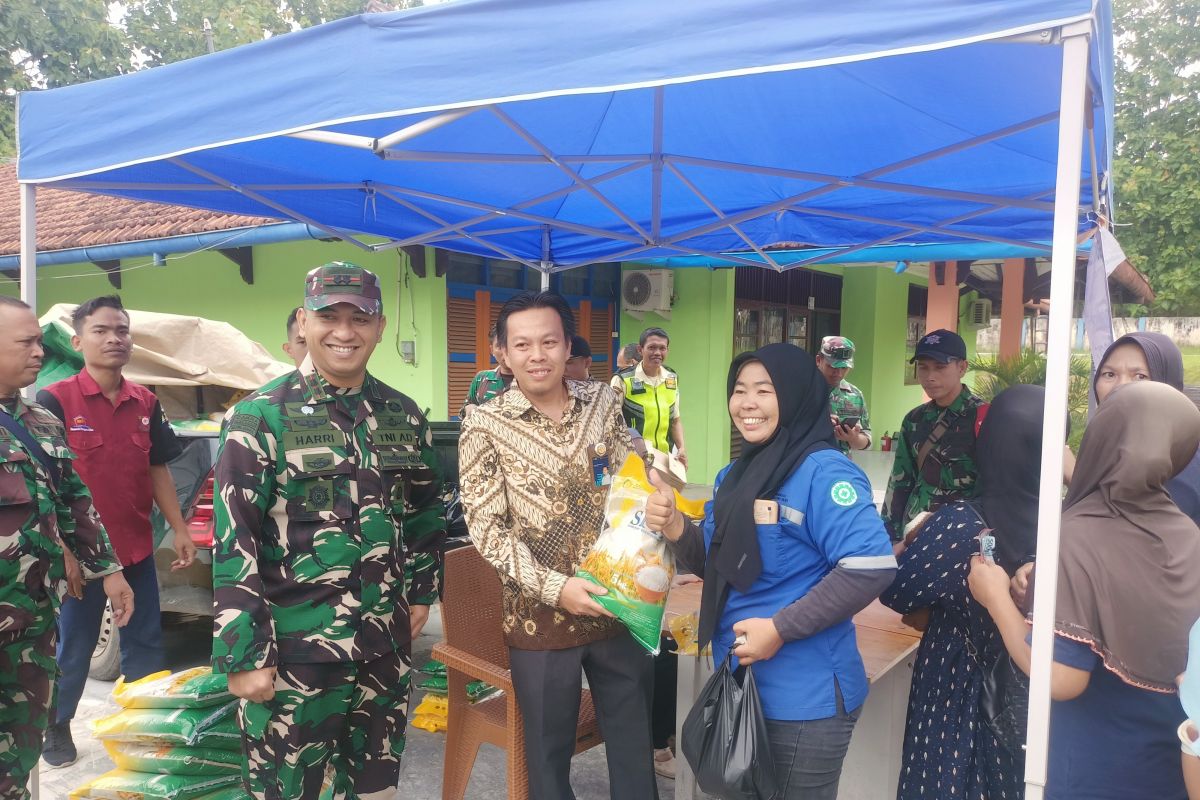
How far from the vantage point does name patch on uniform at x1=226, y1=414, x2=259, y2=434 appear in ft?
6.57

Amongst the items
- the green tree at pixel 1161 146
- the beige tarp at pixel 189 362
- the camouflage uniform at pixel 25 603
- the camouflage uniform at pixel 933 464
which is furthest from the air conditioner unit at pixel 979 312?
the camouflage uniform at pixel 25 603

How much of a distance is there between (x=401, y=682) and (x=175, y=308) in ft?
25.0

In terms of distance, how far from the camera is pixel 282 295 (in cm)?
770

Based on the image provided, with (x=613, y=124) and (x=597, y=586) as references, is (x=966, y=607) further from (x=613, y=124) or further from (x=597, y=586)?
(x=613, y=124)

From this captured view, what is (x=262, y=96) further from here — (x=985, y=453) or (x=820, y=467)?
(x=985, y=453)

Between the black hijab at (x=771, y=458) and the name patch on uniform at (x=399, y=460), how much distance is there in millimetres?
905

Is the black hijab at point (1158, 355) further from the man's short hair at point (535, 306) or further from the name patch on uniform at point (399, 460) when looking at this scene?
the name patch on uniform at point (399, 460)

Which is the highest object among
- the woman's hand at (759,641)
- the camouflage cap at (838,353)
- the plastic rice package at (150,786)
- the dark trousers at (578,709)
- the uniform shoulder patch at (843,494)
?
the camouflage cap at (838,353)

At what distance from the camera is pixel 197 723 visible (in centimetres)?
263

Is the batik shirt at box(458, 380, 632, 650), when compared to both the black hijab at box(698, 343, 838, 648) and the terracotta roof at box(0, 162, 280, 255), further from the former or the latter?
the terracotta roof at box(0, 162, 280, 255)

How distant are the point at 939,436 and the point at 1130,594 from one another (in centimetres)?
220

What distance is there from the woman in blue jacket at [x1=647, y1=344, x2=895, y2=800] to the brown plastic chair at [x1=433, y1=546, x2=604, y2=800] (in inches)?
35.3

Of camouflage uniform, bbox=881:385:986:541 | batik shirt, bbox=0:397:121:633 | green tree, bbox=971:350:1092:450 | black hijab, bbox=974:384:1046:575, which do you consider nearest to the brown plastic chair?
batik shirt, bbox=0:397:121:633

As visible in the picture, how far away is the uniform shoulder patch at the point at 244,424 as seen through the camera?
6.57ft
